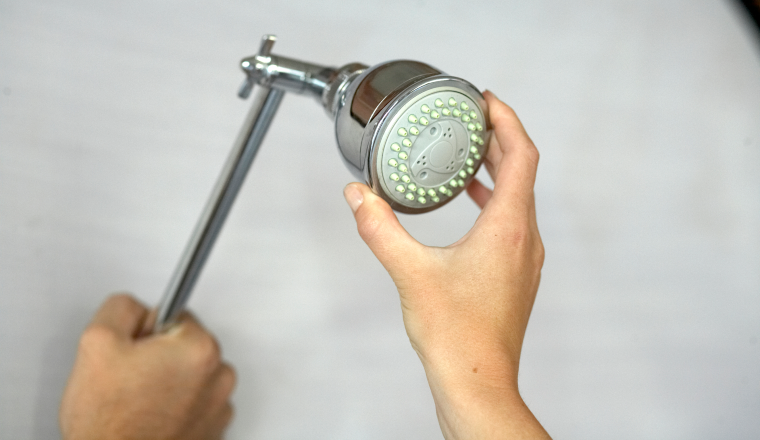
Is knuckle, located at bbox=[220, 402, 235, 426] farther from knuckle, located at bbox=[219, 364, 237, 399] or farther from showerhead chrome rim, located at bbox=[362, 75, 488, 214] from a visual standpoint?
showerhead chrome rim, located at bbox=[362, 75, 488, 214]

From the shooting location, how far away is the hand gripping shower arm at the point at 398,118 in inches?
17.7

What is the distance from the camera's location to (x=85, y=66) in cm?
86

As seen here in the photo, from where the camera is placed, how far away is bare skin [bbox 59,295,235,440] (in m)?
0.65

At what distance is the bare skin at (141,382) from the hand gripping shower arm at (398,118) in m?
0.32

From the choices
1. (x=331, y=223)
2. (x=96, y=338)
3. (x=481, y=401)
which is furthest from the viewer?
(x=331, y=223)

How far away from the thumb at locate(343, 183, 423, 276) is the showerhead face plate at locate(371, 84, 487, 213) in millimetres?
20

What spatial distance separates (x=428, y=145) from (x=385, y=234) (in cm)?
8

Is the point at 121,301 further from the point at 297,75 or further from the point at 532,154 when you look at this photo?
the point at 532,154

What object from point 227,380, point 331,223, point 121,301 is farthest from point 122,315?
point 331,223

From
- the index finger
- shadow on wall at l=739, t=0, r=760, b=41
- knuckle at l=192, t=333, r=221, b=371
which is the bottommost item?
knuckle at l=192, t=333, r=221, b=371

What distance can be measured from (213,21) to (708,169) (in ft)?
2.77

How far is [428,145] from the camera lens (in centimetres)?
46

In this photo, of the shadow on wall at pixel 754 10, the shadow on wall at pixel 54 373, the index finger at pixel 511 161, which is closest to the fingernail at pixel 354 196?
the index finger at pixel 511 161

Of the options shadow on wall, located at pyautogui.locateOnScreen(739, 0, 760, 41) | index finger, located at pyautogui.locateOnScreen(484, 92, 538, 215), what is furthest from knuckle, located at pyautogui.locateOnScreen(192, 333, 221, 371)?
shadow on wall, located at pyautogui.locateOnScreen(739, 0, 760, 41)
